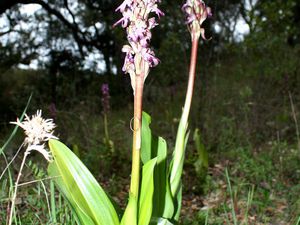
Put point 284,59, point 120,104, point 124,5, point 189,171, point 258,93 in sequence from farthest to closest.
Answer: point 120,104 < point 284,59 < point 258,93 < point 189,171 < point 124,5

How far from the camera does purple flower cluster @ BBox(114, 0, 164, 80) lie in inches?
44.2

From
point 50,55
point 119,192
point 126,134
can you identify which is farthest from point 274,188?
point 50,55

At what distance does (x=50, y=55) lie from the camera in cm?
839

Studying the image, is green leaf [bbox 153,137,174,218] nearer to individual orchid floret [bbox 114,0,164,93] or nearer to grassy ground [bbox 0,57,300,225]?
individual orchid floret [bbox 114,0,164,93]

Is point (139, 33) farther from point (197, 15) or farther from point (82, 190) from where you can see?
point (82, 190)

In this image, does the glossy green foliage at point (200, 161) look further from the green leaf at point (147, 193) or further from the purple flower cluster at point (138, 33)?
the purple flower cluster at point (138, 33)

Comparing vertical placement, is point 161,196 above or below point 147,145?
below

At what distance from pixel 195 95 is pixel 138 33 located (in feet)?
16.7

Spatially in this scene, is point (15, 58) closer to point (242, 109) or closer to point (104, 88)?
point (104, 88)

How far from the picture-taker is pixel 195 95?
6.16 m

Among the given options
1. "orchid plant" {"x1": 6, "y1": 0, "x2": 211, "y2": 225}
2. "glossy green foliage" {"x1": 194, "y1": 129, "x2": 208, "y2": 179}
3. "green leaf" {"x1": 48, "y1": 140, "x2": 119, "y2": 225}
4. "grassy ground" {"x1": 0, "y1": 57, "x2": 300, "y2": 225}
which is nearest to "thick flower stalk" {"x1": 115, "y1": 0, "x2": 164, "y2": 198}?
"orchid plant" {"x1": 6, "y1": 0, "x2": 211, "y2": 225}

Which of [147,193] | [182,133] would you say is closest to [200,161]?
[182,133]

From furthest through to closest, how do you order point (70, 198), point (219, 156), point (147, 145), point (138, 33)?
1. point (219, 156)
2. point (147, 145)
3. point (70, 198)
4. point (138, 33)

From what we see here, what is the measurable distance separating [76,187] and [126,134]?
3.45 m
